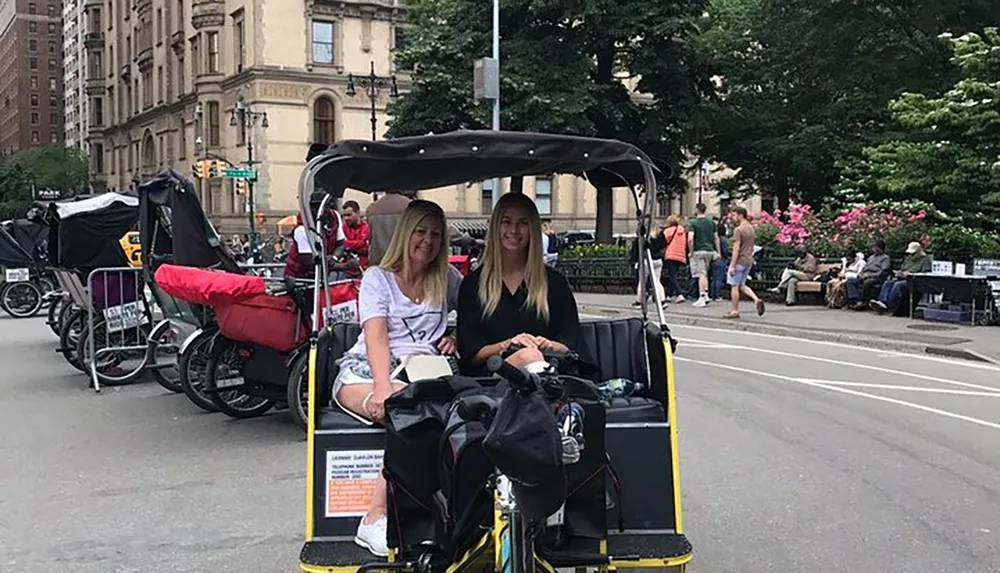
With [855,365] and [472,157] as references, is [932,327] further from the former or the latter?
[472,157]

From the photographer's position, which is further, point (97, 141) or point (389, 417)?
point (97, 141)

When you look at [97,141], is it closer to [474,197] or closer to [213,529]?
[474,197]

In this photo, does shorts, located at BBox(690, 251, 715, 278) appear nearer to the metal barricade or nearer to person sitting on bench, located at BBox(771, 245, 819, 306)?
person sitting on bench, located at BBox(771, 245, 819, 306)

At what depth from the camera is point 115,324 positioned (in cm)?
1098

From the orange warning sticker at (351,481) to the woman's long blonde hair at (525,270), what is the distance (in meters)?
1.07

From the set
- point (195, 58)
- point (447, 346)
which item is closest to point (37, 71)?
point (195, 58)

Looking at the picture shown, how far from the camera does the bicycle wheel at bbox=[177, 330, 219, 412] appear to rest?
8852 mm

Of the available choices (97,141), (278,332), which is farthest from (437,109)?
(97,141)

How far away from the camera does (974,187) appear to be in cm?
2038

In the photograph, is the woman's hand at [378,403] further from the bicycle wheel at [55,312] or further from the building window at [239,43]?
the building window at [239,43]

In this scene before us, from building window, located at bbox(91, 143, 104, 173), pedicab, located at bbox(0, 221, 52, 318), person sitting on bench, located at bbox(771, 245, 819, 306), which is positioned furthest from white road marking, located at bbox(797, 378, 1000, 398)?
building window, located at bbox(91, 143, 104, 173)

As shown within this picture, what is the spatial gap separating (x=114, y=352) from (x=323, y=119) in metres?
46.1

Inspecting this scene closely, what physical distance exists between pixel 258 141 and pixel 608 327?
5119 cm

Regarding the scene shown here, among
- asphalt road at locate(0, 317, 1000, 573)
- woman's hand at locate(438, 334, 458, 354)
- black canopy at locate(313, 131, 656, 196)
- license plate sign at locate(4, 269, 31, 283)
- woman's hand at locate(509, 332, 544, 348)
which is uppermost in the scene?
black canopy at locate(313, 131, 656, 196)
